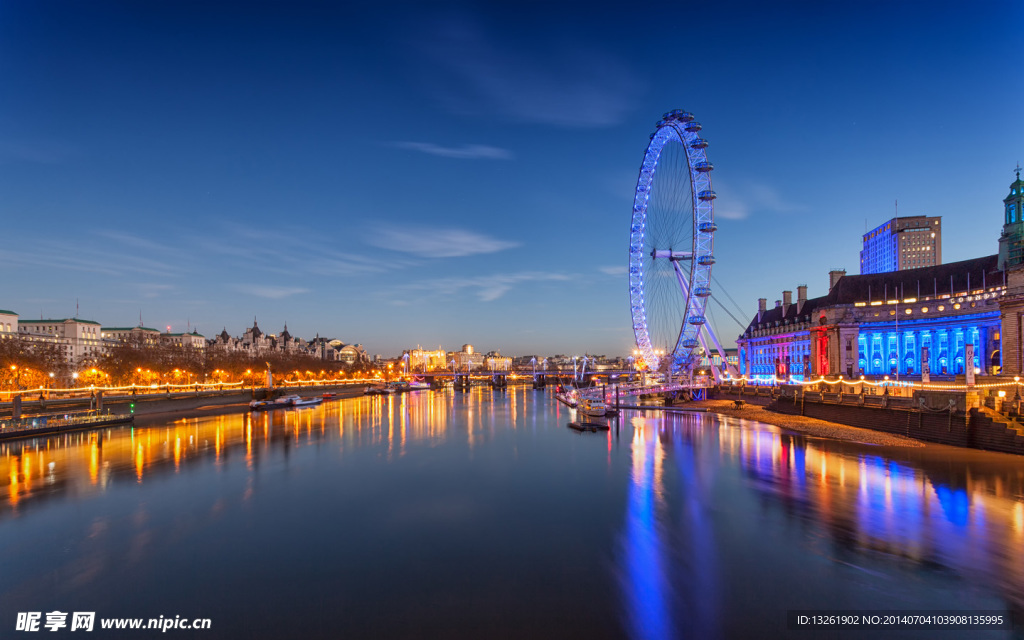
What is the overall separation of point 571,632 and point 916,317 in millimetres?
78139

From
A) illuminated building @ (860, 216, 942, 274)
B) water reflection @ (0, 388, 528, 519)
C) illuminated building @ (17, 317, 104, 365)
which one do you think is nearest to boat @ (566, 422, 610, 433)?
water reflection @ (0, 388, 528, 519)

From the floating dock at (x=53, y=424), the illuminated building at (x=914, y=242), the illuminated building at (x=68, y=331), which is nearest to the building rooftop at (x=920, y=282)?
the floating dock at (x=53, y=424)

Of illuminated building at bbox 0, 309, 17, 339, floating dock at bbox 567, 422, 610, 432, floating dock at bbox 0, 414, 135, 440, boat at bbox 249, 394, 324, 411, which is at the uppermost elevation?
illuminated building at bbox 0, 309, 17, 339

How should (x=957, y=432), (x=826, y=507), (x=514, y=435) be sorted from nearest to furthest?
(x=826, y=507)
(x=957, y=432)
(x=514, y=435)

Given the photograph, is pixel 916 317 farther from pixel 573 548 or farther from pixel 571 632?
pixel 571 632

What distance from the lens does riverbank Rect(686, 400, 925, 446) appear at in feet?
114

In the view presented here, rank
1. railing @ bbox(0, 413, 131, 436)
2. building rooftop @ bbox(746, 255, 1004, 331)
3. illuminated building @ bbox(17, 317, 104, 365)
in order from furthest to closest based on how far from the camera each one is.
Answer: illuminated building @ bbox(17, 317, 104, 365) < building rooftop @ bbox(746, 255, 1004, 331) < railing @ bbox(0, 413, 131, 436)

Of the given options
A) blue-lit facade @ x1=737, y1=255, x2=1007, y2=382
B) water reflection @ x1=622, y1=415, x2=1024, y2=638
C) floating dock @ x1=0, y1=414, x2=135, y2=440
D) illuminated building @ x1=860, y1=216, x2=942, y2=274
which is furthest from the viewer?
illuminated building @ x1=860, y1=216, x2=942, y2=274

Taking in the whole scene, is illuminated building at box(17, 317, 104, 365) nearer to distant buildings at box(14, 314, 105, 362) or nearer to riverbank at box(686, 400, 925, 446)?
distant buildings at box(14, 314, 105, 362)

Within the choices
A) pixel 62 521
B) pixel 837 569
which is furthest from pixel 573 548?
pixel 62 521

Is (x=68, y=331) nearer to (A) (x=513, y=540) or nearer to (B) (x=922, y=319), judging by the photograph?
(A) (x=513, y=540)

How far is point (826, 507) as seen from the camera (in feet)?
67.3

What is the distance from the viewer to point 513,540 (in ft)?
58.0

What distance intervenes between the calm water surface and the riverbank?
282 centimetres
